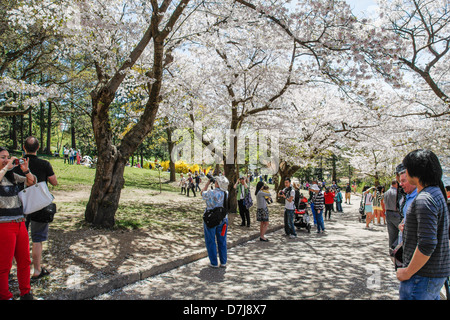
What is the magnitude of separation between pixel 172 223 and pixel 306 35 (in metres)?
7.13

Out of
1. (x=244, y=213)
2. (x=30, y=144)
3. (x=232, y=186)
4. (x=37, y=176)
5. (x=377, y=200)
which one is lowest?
(x=244, y=213)

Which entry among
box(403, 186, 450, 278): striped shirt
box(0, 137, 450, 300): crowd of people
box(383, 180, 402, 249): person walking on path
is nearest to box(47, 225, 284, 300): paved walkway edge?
box(0, 137, 450, 300): crowd of people

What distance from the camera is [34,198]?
405 cm

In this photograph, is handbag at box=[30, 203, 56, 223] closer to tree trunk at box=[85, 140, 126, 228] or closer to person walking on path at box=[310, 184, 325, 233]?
tree trunk at box=[85, 140, 126, 228]

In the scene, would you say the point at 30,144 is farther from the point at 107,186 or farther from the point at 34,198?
the point at 107,186

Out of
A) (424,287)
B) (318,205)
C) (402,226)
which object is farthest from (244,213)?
(424,287)

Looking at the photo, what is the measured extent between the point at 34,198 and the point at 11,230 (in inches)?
22.4

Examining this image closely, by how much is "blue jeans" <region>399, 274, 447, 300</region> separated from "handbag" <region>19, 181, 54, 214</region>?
4325mm

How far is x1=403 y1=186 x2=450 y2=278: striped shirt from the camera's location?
2320mm

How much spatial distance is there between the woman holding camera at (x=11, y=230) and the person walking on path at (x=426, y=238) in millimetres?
4090

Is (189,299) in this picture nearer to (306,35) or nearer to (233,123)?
(306,35)

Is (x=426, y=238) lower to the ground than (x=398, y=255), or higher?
higher

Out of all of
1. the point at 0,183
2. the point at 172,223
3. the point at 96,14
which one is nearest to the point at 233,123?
the point at 172,223
